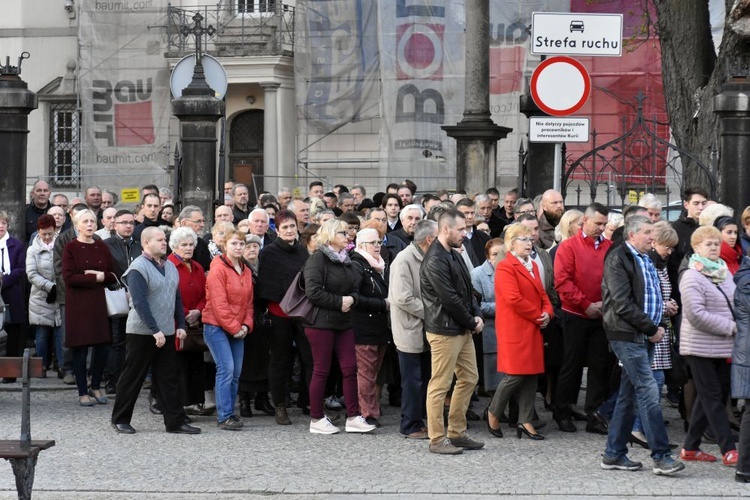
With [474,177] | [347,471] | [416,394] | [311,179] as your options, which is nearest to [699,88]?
[474,177]

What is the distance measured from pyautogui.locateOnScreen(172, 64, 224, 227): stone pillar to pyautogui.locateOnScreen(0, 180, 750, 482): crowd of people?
358 centimetres

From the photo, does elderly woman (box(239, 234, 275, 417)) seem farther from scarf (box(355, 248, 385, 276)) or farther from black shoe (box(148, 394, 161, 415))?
scarf (box(355, 248, 385, 276))

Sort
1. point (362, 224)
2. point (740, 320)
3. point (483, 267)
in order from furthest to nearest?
point (362, 224) → point (483, 267) → point (740, 320)

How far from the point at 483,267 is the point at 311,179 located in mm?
19876

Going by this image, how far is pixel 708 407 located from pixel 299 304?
3.42m

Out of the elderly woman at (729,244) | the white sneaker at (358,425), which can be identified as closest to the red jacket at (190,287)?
the white sneaker at (358,425)

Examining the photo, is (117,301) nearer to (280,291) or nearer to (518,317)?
(280,291)

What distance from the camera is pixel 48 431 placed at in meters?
11.6

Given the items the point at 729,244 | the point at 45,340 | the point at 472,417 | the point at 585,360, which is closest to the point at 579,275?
the point at 585,360

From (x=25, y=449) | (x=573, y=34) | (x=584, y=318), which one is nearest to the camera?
(x=25, y=449)

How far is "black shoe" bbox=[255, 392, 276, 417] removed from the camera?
1266 centimetres

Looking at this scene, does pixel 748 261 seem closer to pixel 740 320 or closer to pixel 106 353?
pixel 740 320

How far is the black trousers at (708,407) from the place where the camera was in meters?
10.3

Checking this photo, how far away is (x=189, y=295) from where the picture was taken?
12039mm
